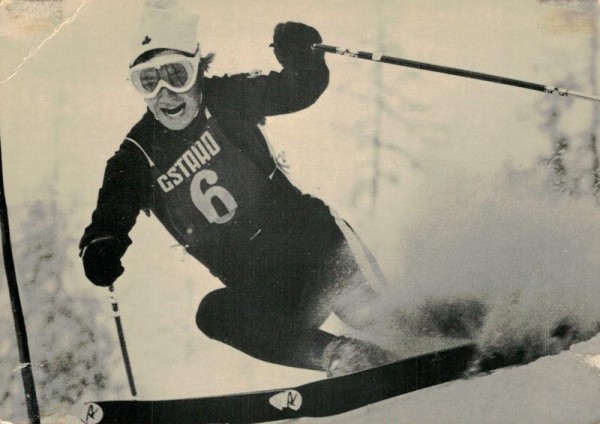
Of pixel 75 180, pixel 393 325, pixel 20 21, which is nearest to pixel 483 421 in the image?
pixel 393 325

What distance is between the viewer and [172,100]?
2.99 meters

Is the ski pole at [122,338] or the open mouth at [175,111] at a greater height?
the open mouth at [175,111]

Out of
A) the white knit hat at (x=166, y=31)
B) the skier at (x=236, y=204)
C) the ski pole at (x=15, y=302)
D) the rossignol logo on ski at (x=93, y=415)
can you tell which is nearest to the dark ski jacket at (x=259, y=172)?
the skier at (x=236, y=204)

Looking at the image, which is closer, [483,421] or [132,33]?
[132,33]

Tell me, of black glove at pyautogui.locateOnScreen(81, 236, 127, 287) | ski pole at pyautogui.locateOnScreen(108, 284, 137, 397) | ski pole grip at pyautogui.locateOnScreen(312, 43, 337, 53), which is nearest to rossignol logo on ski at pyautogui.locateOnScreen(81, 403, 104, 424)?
ski pole at pyautogui.locateOnScreen(108, 284, 137, 397)

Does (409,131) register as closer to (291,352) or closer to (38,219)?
(291,352)

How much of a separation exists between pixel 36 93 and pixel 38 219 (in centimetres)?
48

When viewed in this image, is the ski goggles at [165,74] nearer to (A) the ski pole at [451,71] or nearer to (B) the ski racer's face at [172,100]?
(B) the ski racer's face at [172,100]

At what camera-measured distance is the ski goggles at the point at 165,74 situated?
2960 millimetres

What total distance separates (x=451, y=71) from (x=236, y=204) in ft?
3.32

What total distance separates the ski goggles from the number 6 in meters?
0.35

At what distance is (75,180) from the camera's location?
116 inches

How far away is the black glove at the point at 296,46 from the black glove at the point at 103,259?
0.97 m

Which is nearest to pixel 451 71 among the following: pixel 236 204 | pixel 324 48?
pixel 324 48
